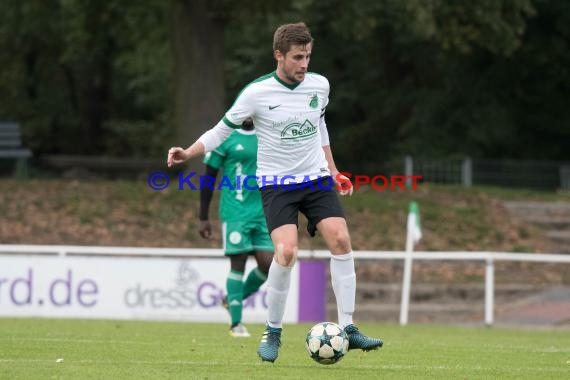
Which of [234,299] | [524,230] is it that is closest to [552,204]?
[524,230]

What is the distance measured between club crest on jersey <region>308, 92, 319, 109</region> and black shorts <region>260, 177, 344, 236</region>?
1.72 feet

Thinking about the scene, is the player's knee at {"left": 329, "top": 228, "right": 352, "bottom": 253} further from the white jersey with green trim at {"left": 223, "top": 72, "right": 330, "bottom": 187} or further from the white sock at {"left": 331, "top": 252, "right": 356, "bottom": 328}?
the white jersey with green trim at {"left": 223, "top": 72, "right": 330, "bottom": 187}

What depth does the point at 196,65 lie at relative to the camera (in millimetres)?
26031

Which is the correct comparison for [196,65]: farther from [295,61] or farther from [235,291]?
[295,61]

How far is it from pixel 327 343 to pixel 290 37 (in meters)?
2.09

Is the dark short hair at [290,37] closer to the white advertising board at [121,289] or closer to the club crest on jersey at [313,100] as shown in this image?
the club crest on jersey at [313,100]

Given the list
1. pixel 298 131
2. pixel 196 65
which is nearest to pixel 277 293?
pixel 298 131

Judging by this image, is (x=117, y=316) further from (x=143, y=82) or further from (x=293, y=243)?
(x=143, y=82)

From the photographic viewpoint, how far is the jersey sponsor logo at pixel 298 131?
359 inches

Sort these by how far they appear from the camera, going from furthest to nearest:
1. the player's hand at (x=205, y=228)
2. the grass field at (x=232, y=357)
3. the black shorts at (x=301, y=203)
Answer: the player's hand at (x=205, y=228)
the black shorts at (x=301, y=203)
the grass field at (x=232, y=357)

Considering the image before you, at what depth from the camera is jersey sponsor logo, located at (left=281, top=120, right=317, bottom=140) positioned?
29.9 feet

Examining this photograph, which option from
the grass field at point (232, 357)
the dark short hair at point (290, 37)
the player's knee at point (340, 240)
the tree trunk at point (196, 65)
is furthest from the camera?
the tree trunk at point (196, 65)

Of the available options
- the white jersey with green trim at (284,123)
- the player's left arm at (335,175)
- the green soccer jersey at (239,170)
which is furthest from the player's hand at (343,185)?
the green soccer jersey at (239,170)

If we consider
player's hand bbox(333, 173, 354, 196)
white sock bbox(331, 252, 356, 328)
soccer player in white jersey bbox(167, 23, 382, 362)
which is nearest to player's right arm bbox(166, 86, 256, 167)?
soccer player in white jersey bbox(167, 23, 382, 362)
